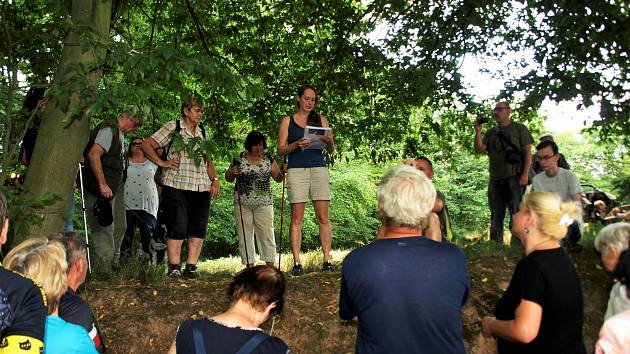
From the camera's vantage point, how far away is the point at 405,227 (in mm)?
2979

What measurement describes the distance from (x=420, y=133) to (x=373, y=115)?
0.99m

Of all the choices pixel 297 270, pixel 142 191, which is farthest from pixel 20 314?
pixel 142 191

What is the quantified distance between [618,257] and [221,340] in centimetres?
229

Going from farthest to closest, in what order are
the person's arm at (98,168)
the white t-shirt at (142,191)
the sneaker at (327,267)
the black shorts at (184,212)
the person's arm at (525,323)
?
the white t-shirt at (142,191) < the sneaker at (327,267) < the person's arm at (98,168) < the black shorts at (184,212) < the person's arm at (525,323)

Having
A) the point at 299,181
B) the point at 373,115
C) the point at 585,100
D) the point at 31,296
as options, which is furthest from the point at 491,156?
the point at 31,296

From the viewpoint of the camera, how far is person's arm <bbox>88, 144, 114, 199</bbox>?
22.5ft

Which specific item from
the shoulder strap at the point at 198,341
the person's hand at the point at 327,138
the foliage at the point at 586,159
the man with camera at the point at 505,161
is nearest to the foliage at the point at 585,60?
the man with camera at the point at 505,161

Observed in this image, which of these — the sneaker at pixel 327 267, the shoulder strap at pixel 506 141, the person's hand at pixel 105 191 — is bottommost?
the sneaker at pixel 327 267

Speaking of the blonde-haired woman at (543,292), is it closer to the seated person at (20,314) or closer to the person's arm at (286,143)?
the seated person at (20,314)

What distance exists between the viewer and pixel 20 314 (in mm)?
2574

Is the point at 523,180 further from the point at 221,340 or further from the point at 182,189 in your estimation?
the point at 221,340

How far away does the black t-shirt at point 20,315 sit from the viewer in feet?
→ 8.31

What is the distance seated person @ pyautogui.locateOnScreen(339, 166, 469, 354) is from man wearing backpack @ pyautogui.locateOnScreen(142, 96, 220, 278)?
394cm

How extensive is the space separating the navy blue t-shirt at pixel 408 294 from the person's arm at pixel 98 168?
181 inches
